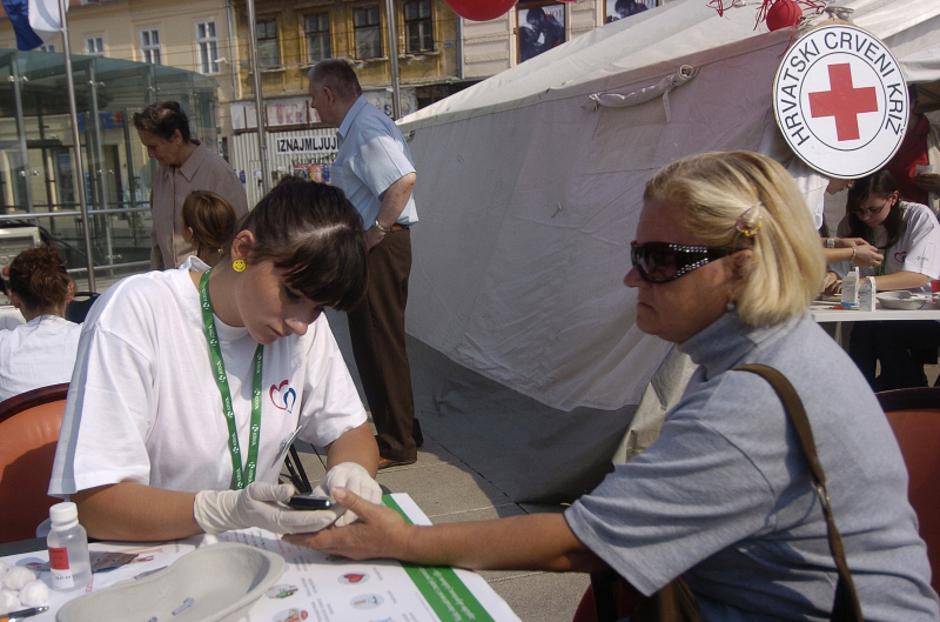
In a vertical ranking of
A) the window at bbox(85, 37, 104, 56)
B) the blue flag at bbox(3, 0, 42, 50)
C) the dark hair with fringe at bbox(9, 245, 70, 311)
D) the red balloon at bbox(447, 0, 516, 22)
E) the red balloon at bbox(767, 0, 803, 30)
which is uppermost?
the window at bbox(85, 37, 104, 56)

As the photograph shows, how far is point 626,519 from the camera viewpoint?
1245mm

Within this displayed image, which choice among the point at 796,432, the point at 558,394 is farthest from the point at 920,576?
the point at 558,394

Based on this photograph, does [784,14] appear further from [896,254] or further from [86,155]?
[86,155]

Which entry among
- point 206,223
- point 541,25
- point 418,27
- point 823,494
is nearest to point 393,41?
point 206,223

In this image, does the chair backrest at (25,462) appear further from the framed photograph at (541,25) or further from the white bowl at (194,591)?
the framed photograph at (541,25)

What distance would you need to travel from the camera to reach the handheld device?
4.70 ft

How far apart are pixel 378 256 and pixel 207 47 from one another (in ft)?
94.1

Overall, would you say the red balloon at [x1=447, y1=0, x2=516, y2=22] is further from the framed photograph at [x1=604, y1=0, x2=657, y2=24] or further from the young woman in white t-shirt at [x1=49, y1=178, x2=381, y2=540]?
the framed photograph at [x1=604, y1=0, x2=657, y2=24]

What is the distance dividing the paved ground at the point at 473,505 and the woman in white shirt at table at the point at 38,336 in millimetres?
1578

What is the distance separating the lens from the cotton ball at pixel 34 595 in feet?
4.06

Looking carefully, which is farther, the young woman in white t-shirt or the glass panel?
the glass panel

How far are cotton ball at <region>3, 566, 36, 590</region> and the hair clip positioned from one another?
1.26m

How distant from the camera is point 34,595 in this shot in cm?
124

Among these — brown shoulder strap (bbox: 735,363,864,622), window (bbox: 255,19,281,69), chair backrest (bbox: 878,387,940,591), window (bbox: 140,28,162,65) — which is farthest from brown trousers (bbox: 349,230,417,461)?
window (bbox: 140,28,162,65)
